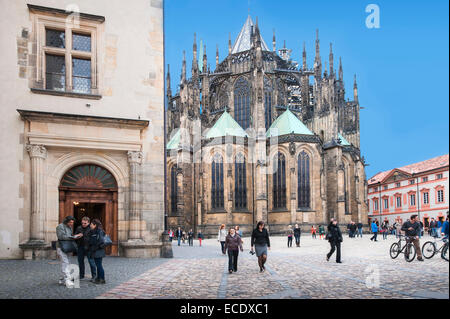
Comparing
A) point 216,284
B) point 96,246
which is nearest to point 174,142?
point 96,246

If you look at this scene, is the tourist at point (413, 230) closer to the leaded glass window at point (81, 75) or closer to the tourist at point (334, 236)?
the tourist at point (334, 236)

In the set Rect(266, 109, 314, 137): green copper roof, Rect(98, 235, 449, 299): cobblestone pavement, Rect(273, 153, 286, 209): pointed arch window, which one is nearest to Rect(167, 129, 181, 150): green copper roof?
Rect(266, 109, 314, 137): green copper roof

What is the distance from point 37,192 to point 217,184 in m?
32.8

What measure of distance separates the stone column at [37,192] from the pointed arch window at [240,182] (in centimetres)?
3299

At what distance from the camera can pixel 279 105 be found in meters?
53.7

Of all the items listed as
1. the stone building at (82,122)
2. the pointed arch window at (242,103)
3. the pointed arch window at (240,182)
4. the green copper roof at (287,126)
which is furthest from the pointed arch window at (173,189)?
the stone building at (82,122)

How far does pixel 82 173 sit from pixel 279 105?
40642mm

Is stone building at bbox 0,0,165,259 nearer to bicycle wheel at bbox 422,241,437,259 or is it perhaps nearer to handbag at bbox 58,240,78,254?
handbag at bbox 58,240,78,254

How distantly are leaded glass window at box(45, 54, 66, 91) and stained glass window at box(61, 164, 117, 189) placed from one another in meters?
2.90

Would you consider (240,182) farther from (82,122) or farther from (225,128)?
(82,122)

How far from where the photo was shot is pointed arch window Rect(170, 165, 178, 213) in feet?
168
